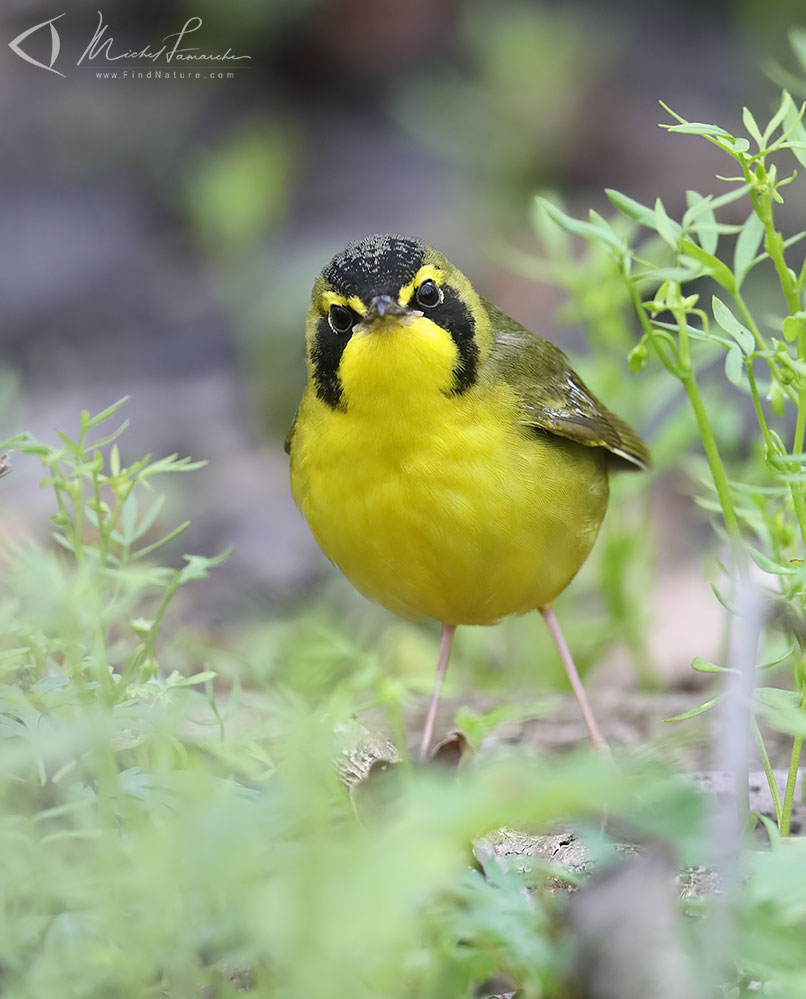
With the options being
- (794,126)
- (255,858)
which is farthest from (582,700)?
(255,858)

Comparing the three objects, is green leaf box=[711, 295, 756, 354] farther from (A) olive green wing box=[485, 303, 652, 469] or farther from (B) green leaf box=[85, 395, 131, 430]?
(A) olive green wing box=[485, 303, 652, 469]

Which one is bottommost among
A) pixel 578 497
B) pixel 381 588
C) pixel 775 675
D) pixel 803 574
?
pixel 775 675

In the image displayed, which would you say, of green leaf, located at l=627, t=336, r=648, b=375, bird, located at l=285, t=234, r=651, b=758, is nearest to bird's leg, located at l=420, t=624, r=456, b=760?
bird, located at l=285, t=234, r=651, b=758

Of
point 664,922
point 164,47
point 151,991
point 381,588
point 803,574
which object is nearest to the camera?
point 664,922

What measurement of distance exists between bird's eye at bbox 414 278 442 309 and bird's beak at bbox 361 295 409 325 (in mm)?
119

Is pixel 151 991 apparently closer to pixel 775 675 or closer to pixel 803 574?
pixel 803 574

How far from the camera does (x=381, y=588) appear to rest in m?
3.72

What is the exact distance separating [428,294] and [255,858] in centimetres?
232

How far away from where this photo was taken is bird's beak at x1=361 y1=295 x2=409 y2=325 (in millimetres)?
3436

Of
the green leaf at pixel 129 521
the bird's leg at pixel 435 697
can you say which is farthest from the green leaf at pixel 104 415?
the bird's leg at pixel 435 697

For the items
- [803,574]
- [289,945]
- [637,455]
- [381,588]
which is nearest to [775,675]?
[637,455]

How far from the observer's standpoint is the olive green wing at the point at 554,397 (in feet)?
12.5

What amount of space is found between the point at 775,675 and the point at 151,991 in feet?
12.3

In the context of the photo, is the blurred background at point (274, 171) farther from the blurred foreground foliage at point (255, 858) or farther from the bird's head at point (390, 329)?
the blurred foreground foliage at point (255, 858)
